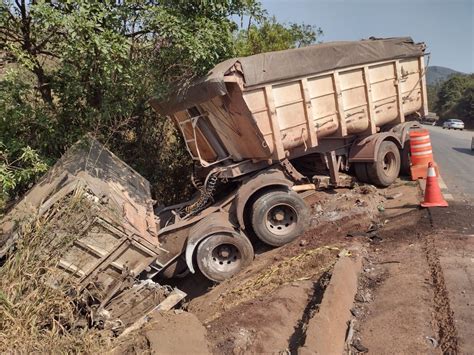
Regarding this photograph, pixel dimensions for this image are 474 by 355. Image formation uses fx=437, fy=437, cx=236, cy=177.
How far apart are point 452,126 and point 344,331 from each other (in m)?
40.5

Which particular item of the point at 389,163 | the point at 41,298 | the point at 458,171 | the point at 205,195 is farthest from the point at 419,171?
the point at 41,298

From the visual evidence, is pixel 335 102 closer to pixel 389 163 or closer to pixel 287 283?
pixel 389 163

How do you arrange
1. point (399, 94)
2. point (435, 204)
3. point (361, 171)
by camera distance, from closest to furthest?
1. point (435, 204)
2. point (361, 171)
3. point (399, 94)

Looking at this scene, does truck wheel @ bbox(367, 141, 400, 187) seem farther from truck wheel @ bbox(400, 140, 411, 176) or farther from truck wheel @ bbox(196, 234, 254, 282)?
truck wheel @ bbox(196, 234, 254, 282)

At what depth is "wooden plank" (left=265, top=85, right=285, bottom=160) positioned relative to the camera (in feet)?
20.8

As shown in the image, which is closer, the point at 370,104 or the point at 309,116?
the point at 309,116

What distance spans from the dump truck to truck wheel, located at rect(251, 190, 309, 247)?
2 cm

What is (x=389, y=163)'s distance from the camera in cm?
837

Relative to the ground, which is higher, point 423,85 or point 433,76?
point 423,85

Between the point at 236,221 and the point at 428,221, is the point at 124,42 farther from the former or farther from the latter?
the point at 428,221

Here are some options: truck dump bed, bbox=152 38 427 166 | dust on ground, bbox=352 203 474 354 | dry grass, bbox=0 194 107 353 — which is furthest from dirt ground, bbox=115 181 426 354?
truck dump bed, bbox=152 38 427 166

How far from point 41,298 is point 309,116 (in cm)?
457

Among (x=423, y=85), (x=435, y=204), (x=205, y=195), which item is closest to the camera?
(x=435, y=204)

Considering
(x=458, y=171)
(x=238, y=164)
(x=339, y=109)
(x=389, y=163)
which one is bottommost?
(x=458, y=171)
